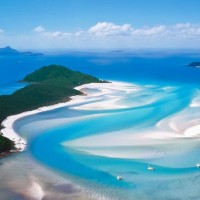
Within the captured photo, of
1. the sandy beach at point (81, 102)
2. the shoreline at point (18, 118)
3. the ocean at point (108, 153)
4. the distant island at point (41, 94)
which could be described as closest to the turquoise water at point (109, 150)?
the ocean at point (108, 153)

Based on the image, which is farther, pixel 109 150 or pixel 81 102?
pixel 81 102

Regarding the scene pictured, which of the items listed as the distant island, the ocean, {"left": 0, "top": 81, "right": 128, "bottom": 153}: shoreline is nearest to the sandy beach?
{"left": 0, "top": 81, "right": 128, "bottom": 153}: shoreline

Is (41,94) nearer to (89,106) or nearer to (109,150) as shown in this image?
(89,106)

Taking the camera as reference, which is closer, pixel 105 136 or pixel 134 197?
pixel 134 197

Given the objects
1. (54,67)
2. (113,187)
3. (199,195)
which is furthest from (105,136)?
(54,67)

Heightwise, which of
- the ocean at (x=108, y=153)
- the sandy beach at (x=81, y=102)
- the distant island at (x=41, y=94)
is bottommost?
the ocean at (x=108, y=153)

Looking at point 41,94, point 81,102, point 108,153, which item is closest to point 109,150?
point 108,153

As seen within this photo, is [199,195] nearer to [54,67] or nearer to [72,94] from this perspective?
[72,94]

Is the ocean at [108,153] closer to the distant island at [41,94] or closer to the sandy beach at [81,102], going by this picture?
the sandy beach at [81,102]
